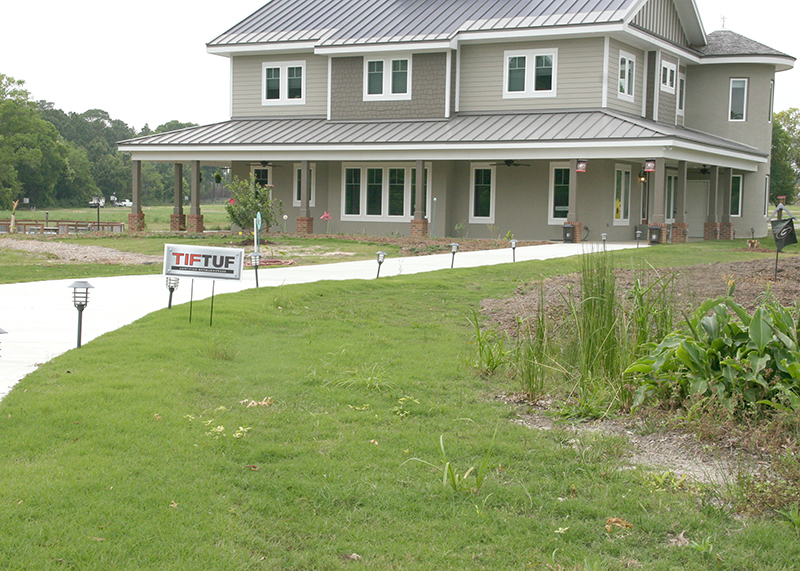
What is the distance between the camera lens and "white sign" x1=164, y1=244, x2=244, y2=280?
8.43 meters

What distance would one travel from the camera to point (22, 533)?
155 inches

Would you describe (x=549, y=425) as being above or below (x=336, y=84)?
below

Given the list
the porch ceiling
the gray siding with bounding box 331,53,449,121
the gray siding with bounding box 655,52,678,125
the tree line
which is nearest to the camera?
the porch ceiling

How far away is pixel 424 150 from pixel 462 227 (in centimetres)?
304

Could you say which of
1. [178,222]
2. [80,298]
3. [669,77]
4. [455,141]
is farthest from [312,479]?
[669,77]

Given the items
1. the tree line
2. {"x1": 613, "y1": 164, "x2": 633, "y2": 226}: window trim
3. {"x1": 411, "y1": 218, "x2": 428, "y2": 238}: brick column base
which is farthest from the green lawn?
the tree line

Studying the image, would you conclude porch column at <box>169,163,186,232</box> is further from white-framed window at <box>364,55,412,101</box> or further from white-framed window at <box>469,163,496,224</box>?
white-framed window at <box>469,163,496,224</box>

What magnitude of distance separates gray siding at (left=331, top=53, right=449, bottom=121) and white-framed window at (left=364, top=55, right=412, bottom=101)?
0.55 ft

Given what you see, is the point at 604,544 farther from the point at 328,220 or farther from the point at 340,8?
the point at 340,8

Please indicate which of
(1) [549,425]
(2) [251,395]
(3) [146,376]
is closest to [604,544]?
(1) [549,425]

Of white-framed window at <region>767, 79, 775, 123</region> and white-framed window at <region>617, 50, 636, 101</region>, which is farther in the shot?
white-framed window at <region>767, 79, 775, 123</region>

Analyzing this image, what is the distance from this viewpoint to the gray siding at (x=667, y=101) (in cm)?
2973

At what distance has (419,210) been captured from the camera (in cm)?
2703

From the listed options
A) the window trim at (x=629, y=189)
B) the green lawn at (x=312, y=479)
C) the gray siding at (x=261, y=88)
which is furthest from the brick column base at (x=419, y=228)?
the green lawn at (x=312, y=479)
